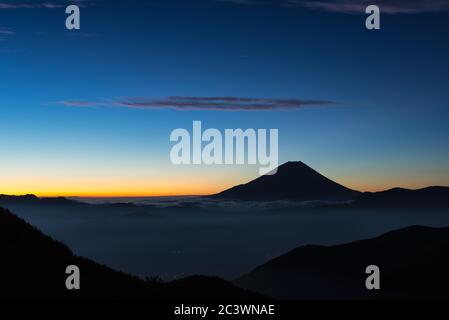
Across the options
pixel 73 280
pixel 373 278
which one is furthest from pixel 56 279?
pixel 373 278

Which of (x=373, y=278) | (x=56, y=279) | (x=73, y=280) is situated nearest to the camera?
(x=73, y=280)

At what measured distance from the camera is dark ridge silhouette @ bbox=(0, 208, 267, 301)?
19391mm

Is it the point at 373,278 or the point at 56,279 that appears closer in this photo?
the point at 56,279

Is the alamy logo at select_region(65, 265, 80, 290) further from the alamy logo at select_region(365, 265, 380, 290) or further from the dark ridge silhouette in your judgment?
the alamy logo at select_region(365, 265, 380, 290)

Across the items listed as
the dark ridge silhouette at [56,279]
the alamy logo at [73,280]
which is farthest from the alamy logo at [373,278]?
the alamy logo at [73,280]

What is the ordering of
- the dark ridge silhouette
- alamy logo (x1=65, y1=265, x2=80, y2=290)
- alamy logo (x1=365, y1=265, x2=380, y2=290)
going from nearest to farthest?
the dark ridge silhouette
alamy logo (x1=65, y1=265, x2=80, y2=290)
alamy logo (x1=365, y1=265, x2=380, y2=290)

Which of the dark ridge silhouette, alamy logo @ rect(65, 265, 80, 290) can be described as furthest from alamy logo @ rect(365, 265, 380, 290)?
alamy logo @ rect(65, 265, 80, 290)

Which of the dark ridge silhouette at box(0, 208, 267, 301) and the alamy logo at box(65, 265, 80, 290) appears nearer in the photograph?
the dark ridge silhouette at box(0, 208, 267, 301)

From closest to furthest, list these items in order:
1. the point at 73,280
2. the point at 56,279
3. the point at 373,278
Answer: the point at 73,280
the point at 56,279
the point at 373,278

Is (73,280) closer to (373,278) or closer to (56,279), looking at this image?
(56,279)

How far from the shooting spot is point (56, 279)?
20.6m
